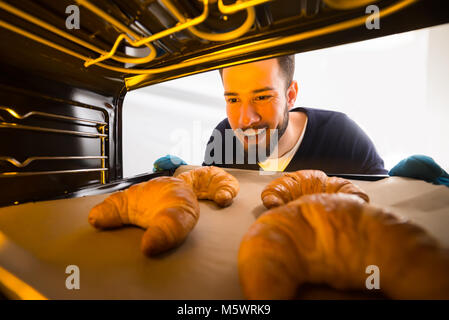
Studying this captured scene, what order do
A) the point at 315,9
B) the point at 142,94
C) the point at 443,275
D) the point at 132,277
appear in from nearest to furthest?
1. the point at 443,275
2. the point at 132,277
3. the point at 315,9
4. the point at 142,94

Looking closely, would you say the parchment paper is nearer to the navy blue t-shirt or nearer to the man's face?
the navy blue t-shirt

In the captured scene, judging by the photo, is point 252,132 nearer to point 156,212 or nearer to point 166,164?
point 166,164

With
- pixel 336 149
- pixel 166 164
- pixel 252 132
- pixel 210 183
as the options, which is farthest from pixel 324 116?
pixel 166 164

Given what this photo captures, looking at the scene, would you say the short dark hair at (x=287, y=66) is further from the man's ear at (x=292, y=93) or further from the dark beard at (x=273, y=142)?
the dark beard at (x=273, y=142)

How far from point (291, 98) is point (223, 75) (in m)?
0.62

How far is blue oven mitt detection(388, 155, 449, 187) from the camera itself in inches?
38.5

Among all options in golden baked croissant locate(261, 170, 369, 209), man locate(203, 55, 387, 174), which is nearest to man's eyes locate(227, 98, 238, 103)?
man locate(203, 55, 387, 174)

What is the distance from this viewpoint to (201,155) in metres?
2.17

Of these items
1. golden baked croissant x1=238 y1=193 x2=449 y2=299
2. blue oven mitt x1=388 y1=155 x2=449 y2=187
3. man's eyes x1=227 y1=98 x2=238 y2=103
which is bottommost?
golden baked croissant x1=238 y1=193 x2=449 y2=299

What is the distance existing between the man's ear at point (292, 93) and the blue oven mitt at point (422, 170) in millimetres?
860

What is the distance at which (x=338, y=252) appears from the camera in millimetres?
386
